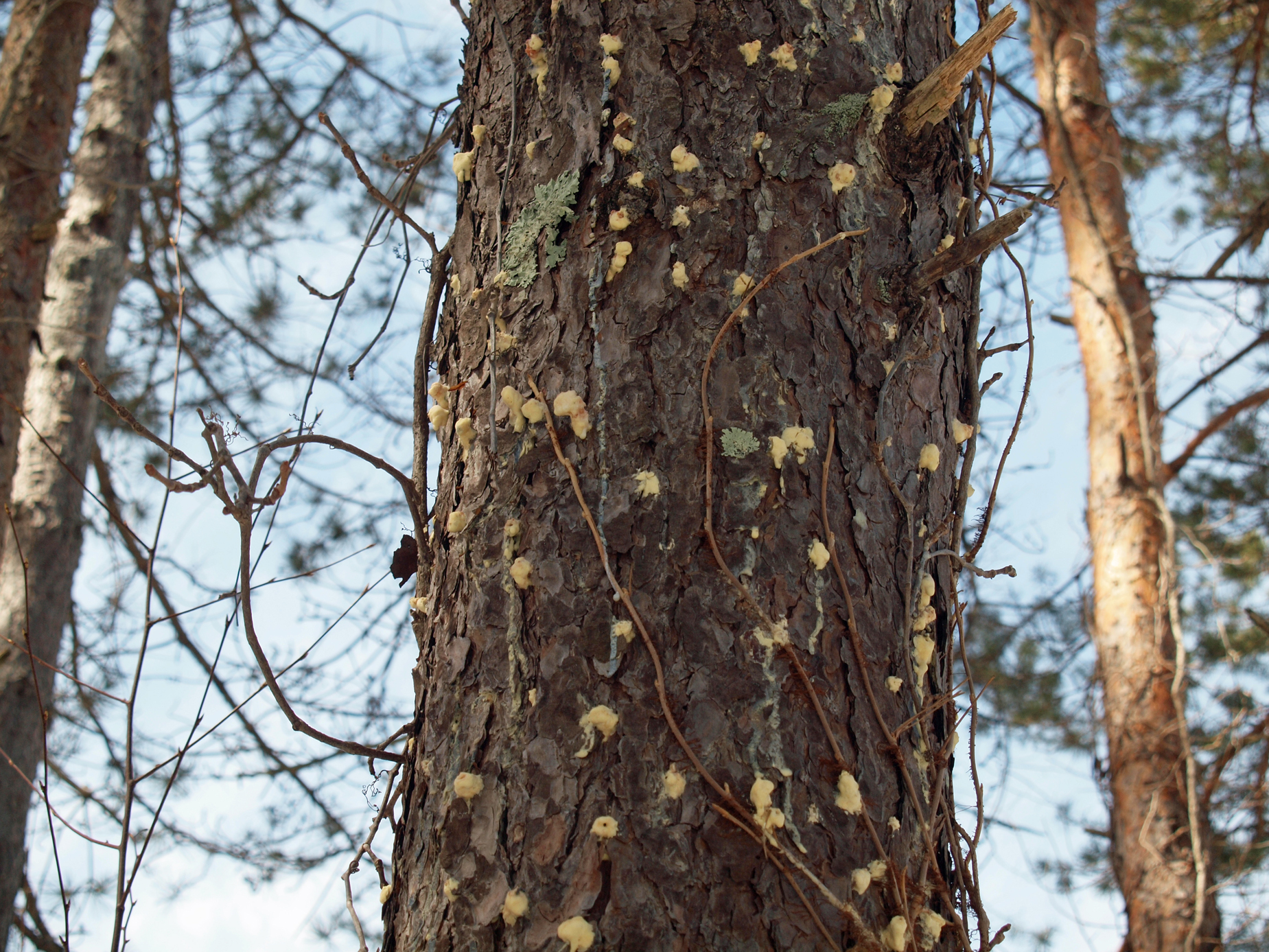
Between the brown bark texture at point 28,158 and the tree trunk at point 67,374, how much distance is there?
7 centimetres

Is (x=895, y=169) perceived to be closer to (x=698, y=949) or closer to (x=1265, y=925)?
(x=698, y=949)

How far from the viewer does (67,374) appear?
328 centimetres

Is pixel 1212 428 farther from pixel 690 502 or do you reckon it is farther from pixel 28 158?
pixel 28 158

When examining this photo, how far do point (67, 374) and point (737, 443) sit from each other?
3.07 metres

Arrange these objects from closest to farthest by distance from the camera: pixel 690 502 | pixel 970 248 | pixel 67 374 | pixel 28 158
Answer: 1. pixel 690 502
2. pixel 970 248
3. pixel 67 374
4. pixel 28 158

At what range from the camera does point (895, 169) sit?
124cm

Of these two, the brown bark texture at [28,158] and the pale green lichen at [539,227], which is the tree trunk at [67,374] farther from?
the pale green lichen at [539,227]

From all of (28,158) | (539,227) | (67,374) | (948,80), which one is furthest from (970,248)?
(28,158)

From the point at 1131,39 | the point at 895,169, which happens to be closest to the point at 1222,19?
the point at 1131,39

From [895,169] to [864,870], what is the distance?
86 cm

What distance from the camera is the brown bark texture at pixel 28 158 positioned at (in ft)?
10.9

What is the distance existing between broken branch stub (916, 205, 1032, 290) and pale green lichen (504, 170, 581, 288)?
454 mm

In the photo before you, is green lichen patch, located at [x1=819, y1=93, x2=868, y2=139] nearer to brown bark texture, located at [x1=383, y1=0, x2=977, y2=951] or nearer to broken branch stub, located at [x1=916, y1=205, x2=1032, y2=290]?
brown bark texture, located at [x1=383, y1=0, x2=977, y2=951]

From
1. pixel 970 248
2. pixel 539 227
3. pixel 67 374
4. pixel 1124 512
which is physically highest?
pixel 67 374
